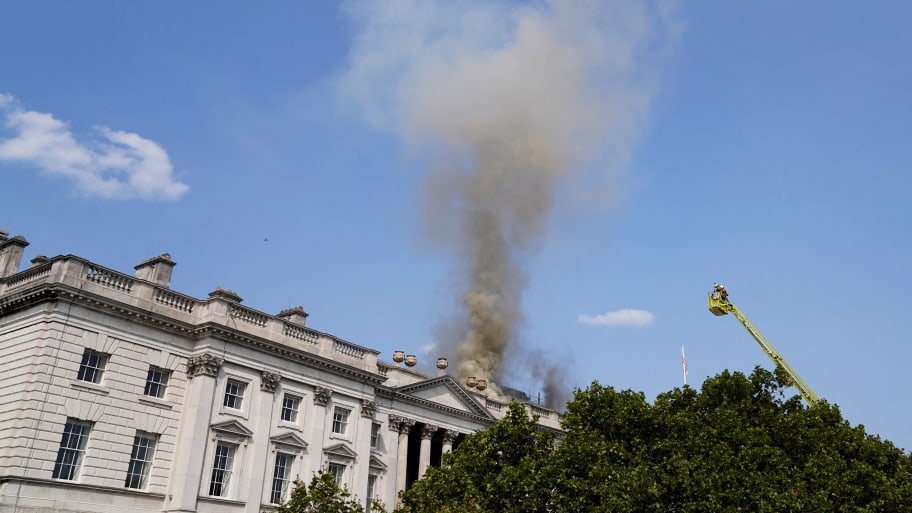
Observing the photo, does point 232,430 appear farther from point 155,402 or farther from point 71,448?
point 71,448

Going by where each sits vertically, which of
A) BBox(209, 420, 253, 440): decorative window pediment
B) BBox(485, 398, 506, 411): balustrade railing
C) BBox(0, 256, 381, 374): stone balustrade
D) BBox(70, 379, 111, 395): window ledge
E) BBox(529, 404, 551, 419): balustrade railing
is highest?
BBox(529, 404, 551, 419): balustrade railing

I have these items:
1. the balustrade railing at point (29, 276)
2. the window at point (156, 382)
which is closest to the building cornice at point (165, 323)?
the balustrade railing at point (29, 276)

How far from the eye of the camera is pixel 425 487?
3694cm

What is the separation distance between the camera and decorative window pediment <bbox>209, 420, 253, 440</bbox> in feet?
131

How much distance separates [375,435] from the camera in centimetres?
4969

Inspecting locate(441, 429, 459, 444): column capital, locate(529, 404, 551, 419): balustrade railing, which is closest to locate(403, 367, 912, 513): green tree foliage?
locate(441, 429, 459, 444): column capital

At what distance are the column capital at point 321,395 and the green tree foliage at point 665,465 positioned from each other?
10127mm

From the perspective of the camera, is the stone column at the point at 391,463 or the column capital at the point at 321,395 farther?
the stone column at the point at 391,463

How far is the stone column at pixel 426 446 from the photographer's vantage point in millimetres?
51469

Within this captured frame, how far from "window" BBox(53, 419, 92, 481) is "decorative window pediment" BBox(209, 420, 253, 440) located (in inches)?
241

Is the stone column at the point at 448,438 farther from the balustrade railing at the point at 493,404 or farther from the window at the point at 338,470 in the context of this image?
the window at the point at 338,470

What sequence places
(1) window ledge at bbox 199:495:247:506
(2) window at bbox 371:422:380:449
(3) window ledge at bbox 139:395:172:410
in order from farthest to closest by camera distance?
(2) window at bbox 371:422:380:449 < (1) window ledge at bbox 199:495:247:506 < (3) window ledge at bbox 139:395:172:410

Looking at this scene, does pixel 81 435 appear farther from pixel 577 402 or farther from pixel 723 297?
pixel 723 297

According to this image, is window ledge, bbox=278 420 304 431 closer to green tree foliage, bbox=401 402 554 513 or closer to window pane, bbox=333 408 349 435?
window pane, bbox=333 408 349 435
